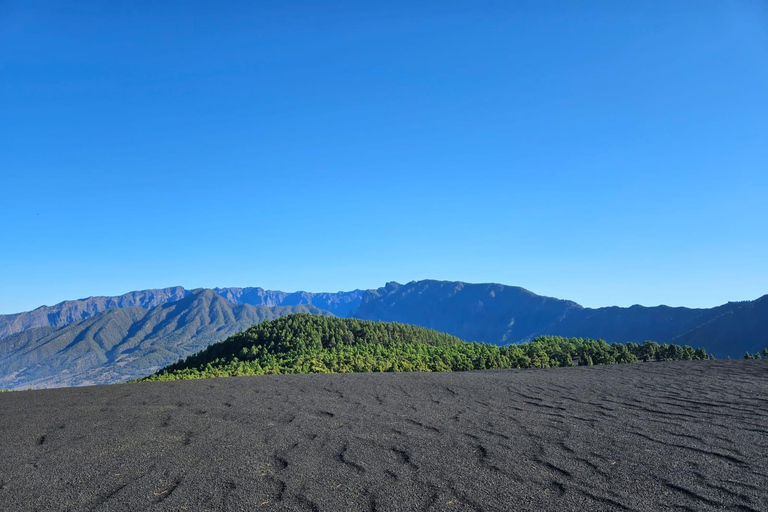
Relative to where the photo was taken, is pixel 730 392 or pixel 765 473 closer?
pixel 765 473

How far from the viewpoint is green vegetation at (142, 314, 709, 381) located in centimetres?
3900

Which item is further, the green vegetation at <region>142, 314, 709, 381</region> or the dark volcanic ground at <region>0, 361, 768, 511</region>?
the green vegetation at <region>142, 314, 709, 381</region>

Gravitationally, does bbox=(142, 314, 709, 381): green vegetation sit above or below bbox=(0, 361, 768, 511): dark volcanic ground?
above

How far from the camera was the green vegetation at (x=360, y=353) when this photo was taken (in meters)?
39.0

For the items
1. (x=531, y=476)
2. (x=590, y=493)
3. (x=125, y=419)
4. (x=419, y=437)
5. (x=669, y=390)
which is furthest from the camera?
(x=669, y=390)

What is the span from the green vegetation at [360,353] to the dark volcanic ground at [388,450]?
18.0m

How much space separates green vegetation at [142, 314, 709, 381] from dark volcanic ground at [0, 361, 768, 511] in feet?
59.2

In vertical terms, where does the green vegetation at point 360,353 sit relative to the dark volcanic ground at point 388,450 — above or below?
above

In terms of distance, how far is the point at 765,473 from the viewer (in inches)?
382

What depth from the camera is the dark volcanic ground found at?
28.5 feet

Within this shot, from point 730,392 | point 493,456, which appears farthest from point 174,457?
point 730,392

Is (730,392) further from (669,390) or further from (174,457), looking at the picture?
(174,457)

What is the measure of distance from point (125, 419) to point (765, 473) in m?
18.0

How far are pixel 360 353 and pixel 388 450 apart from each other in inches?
1393
